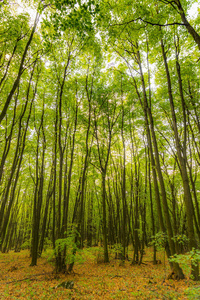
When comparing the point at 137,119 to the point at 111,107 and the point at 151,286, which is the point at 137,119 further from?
the point at 151,286

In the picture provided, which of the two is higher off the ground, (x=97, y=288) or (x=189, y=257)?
(x=189, y=257)

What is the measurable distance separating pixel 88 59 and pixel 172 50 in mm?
4517

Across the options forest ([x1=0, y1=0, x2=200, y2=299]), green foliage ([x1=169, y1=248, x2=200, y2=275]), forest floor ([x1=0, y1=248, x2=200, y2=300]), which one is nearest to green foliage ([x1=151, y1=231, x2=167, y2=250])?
forest ([x1=0, y1=0, x2=200, y2=299])

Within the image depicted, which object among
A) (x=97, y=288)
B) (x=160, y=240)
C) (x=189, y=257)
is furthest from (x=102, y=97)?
(x=97, y=288)

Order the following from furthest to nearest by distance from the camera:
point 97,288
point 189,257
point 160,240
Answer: point 97,288
point 160,240
point 189,257

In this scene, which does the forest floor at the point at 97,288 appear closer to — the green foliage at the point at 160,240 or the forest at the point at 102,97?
the forest at the point at 102,97

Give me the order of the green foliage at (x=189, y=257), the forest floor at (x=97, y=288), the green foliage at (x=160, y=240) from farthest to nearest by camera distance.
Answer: the green foliage at (x=160, y=240) < the forest floor at (x=97, y=288) < the green foliage at (x=189, y=257)

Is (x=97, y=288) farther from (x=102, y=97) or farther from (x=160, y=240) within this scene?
(x=102, y=97)

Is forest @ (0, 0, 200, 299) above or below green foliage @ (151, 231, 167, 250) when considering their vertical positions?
above

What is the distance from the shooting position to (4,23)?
5469 mm

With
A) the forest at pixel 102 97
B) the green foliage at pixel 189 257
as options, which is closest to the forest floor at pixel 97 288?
the forest at pixel 102 97

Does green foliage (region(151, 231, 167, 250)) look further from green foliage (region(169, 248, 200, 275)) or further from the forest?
green foliage (region(169, 248, 200, 275))

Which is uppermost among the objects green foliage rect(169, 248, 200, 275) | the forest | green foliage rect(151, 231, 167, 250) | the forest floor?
the forest

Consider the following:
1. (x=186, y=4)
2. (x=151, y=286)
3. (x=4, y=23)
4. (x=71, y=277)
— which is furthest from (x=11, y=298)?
(x=186, y=4)
